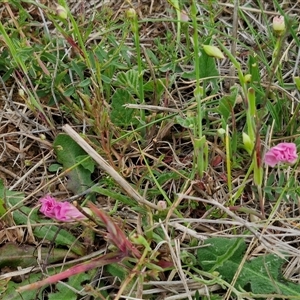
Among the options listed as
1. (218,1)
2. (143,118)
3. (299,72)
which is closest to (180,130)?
(143,118)

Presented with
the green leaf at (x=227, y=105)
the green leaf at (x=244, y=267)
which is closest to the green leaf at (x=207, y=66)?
the green leaf at (x=227, y=105)

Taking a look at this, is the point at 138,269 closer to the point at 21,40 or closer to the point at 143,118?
the point at 143,118

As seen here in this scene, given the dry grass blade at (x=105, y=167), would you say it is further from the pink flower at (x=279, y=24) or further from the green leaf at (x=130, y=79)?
the pink flower at (x=279, y=24)

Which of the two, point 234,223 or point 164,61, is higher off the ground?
point 164,61

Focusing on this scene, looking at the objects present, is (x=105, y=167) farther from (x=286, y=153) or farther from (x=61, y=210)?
(x=286, y=153)

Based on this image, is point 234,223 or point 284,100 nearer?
point 234,223

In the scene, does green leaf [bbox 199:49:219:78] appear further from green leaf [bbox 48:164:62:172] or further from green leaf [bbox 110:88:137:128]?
green leaf [bbox 48:164:62:172]
